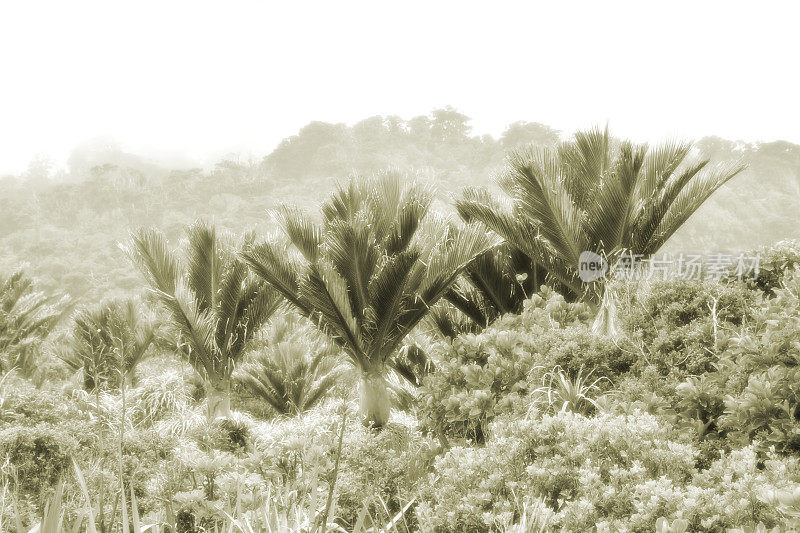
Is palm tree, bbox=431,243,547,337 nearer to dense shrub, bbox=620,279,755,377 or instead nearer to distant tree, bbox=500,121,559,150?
dense shrub, bbox=620,279,755,377

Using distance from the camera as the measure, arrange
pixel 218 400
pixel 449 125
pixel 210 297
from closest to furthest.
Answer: pixel 210 297, pixel 218 400, pixel 449 125

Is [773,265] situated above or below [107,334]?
above

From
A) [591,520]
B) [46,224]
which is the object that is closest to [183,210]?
[46,224]

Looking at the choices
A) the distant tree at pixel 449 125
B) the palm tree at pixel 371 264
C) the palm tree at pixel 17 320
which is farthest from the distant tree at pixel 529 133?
the palm tree at pixel 371 264

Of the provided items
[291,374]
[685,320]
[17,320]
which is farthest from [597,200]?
A: [17,320]

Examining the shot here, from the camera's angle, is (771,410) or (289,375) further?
(289,375)

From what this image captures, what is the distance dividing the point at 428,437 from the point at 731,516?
3.96 m

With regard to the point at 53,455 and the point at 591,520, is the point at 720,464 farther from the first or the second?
the point at 53,455

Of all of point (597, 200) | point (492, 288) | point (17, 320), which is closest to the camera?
point (597, 200)

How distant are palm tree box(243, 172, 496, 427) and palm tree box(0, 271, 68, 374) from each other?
33.4 feet

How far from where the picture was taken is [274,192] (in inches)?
2384

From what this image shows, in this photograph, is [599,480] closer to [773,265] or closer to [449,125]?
[773,265]

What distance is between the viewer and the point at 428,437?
6.55 meters

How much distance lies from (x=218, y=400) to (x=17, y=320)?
29.3 ft
